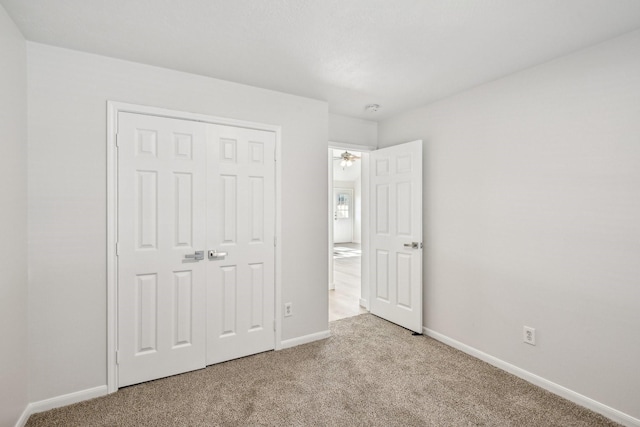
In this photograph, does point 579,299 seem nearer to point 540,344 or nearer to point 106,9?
point 540,344

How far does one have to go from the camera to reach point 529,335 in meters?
2.47

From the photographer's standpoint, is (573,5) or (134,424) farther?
(134,424)

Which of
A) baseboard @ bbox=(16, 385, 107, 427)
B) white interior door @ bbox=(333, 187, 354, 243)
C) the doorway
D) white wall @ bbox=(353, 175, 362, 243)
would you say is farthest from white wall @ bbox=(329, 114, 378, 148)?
white wall @ bbox=(353, 175, 362, 243)

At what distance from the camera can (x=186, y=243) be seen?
2562 mm

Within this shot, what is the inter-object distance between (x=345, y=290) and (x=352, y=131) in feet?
8.69

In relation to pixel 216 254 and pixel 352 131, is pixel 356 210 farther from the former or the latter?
pixel 216 254

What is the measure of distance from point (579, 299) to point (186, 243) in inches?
117

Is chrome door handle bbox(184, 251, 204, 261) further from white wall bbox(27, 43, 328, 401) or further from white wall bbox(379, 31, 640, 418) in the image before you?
white wall bbox(379, 31, 640, 418)

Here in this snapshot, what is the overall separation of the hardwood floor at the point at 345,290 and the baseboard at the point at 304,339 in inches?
20.3

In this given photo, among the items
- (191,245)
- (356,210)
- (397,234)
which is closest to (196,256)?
(191,245)

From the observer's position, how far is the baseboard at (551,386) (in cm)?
197

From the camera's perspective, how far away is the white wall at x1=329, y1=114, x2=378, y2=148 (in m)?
3.71

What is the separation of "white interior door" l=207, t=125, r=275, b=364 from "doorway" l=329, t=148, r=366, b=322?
1588 mm

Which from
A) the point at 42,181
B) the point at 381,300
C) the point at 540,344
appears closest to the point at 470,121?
the point at 540,344
